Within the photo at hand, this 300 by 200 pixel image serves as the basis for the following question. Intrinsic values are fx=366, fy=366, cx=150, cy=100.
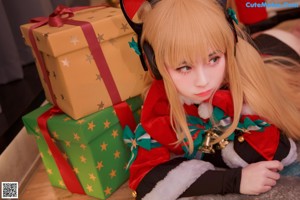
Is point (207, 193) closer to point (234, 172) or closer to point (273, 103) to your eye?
point (234, 172)

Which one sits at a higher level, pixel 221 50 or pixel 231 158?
pixel 221 50

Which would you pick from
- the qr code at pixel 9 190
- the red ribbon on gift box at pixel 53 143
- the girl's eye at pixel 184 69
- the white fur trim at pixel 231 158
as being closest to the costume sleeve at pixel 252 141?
the white fur trim at pixel 231 158

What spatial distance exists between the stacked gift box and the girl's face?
22 cm

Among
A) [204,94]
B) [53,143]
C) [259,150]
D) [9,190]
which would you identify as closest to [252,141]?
[259,150]

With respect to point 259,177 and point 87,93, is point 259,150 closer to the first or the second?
point 259,177

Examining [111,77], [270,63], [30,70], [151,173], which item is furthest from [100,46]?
[30,70]

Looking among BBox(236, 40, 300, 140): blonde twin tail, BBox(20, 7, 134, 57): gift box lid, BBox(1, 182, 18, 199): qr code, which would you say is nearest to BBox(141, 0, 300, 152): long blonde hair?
BBox(236, 40, 300, 140): blonde twin tail

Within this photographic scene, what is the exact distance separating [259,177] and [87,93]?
44 cm

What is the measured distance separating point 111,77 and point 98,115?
10cm

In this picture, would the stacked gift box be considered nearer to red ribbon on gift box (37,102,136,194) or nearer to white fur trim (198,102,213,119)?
red ribbon on gift box (37,102,136,194)

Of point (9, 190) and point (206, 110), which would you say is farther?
point (9, 190)

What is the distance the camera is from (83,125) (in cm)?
87

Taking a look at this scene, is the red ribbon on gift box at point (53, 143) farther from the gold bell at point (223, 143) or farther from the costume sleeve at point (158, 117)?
the gold bell at point (223, 143)

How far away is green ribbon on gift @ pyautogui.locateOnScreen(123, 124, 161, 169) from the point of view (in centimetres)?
85
